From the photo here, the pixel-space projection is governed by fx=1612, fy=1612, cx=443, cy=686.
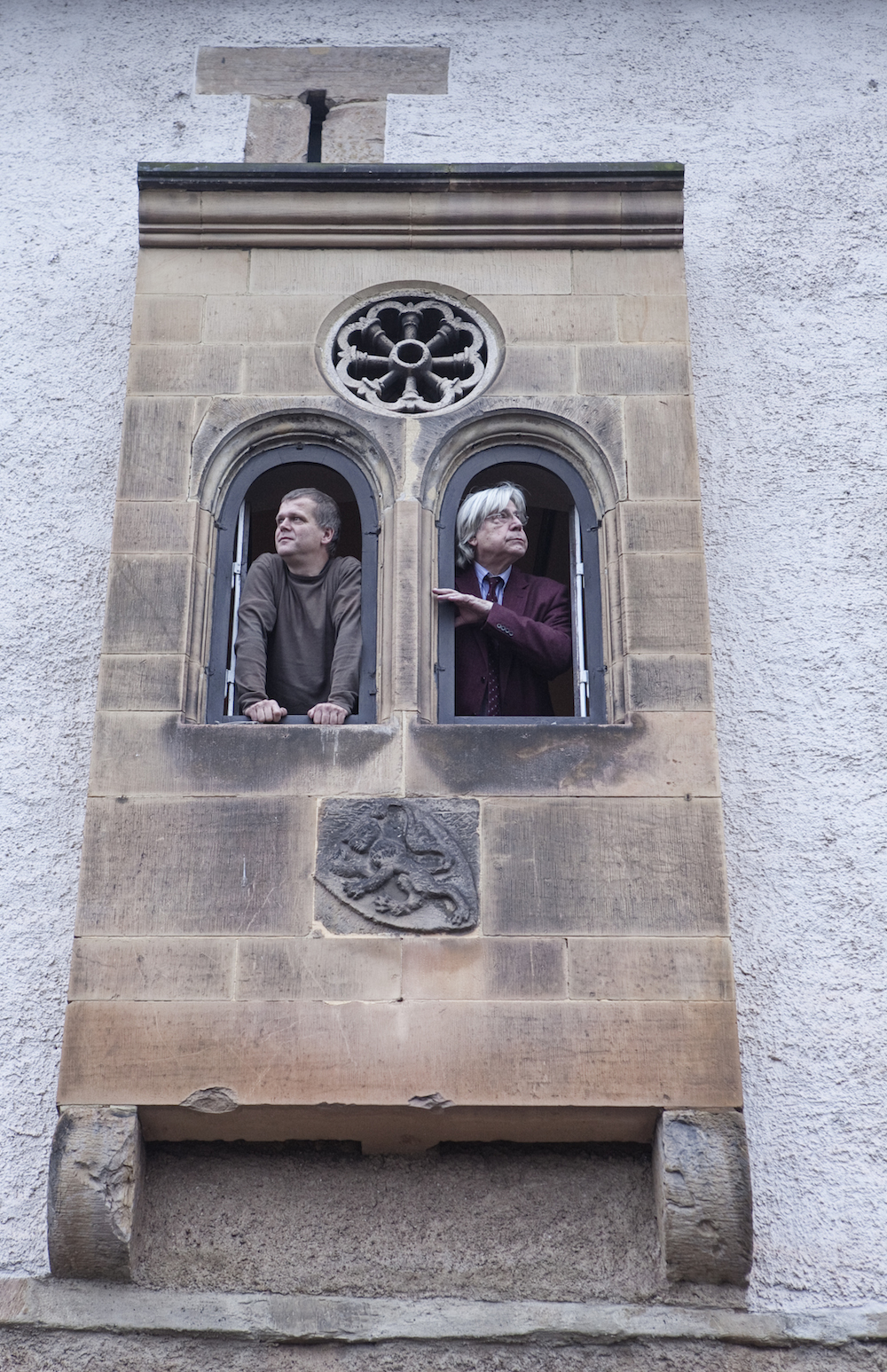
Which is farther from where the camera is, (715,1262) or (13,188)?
(13,188)

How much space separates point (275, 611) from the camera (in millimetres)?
5160

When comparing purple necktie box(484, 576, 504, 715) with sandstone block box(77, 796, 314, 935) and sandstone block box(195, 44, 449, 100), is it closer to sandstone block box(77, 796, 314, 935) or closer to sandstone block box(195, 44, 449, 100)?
sandstone block box(77, 796, 314, 935)

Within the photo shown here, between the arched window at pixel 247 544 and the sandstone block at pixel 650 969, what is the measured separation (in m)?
1.01

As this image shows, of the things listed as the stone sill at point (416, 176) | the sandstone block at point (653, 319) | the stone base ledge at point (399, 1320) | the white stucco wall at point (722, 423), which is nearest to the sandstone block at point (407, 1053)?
the white stucco wall at point (722, 423)

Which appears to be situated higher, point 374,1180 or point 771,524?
point 771,524

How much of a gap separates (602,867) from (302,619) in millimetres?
1332

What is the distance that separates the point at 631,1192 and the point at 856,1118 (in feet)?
2.22

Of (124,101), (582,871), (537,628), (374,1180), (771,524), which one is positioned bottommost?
(374,1180)

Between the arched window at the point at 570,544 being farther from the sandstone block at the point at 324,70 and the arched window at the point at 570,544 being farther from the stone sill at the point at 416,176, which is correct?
the sandstone block at the point at 324,70

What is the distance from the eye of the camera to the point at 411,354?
5398 millimetres

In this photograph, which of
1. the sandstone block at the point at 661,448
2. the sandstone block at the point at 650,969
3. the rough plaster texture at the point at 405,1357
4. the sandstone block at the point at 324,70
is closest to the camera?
the rough plaster texture at the point at 405,1357

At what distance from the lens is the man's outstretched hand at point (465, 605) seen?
5.02 metres

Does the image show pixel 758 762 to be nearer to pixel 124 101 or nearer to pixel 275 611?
pixel 275 611

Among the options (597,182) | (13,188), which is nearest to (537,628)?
(597,182)
